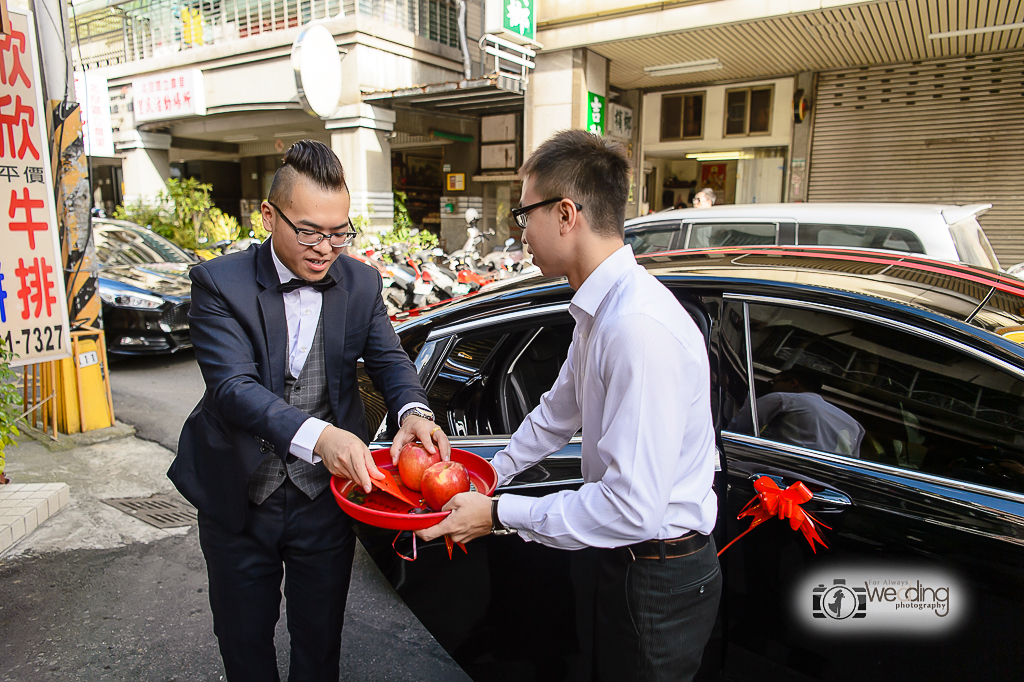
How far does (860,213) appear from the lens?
5.15 meters

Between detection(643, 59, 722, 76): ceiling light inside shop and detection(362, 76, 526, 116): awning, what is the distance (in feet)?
7.55

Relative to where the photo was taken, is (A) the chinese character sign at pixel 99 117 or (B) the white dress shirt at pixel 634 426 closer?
(B) the white dress shirt at pixel 634 426

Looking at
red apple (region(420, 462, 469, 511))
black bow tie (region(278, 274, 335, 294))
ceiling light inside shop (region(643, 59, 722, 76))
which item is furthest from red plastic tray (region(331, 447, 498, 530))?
ceiling light inside shop (region(643, 59, 722, 76))

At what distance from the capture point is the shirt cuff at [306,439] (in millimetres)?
1735

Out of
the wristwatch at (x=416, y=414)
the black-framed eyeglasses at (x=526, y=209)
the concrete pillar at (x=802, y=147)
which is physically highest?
the concrete pillar at (x=802, y=147)

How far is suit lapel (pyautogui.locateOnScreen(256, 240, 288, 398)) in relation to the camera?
1.87m

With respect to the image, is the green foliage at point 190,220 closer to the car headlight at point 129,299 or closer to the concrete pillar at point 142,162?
the concrete pillar at point 142,162

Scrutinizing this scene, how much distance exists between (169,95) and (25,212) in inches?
562

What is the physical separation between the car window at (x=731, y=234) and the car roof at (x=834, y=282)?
8.33ft

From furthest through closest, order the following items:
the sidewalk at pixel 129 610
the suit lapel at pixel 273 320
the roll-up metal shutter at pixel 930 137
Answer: the roll-up metal shutter at pixel 930 137
the sidewalk at pixel 129 610
the suit lapel at pixel 273 320

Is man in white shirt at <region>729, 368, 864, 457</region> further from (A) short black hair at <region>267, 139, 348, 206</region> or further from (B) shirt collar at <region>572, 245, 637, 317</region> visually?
(A) short black hair at <region>267, 139, 348, 206</region>

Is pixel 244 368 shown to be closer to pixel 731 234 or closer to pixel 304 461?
pixel 304 461

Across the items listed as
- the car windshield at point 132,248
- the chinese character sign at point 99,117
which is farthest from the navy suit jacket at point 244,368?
the chinese character sign at point 99,117

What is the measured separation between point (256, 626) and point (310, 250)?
3.74 feet
